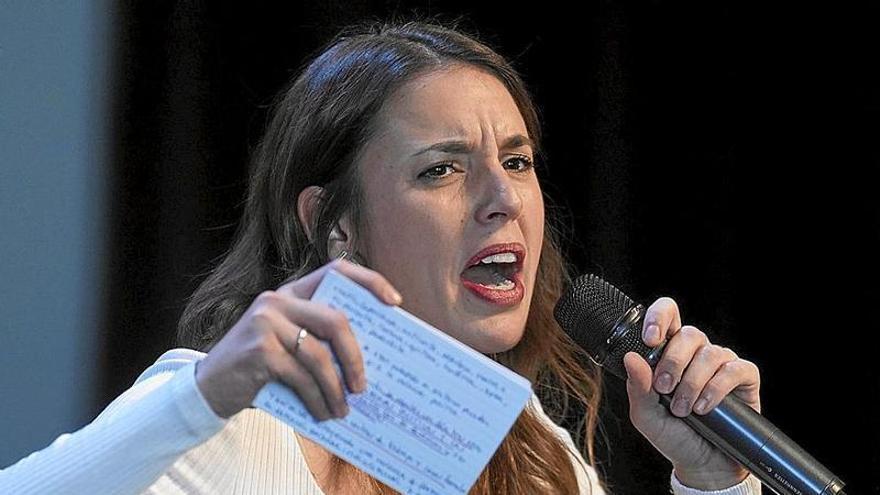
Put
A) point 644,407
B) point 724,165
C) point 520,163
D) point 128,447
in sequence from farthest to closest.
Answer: point 724,165
point 520,163
point 644,407
point 128,447

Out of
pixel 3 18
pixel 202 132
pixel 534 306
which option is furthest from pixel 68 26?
pixel 534 306

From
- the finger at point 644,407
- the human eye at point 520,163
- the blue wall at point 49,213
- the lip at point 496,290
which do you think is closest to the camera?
the finger at point 644,407

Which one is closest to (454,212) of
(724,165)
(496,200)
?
(496,200)

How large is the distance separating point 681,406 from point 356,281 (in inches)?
19.4

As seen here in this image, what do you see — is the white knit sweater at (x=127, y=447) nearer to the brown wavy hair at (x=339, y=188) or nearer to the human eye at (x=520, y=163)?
the brown wavy hair at (x=339, y=188)

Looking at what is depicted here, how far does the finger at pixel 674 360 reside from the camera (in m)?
1.42

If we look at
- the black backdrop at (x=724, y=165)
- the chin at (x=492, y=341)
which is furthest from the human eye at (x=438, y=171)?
the black backdrop at (x=724, y=165)

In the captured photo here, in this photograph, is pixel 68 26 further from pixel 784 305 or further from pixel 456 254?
pixel 784 305

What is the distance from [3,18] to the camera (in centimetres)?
223

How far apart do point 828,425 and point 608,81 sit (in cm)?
84

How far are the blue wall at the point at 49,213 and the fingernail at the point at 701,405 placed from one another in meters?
1.28

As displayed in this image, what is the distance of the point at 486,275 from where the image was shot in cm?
167

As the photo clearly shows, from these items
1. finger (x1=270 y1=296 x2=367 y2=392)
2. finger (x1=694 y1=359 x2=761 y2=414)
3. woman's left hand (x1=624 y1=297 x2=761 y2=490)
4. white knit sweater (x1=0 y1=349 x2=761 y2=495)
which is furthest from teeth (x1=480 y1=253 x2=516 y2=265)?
finger (x1=270 y1=296 x2=367 y2=392)

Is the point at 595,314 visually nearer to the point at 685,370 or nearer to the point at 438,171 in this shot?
the point at 685,370
